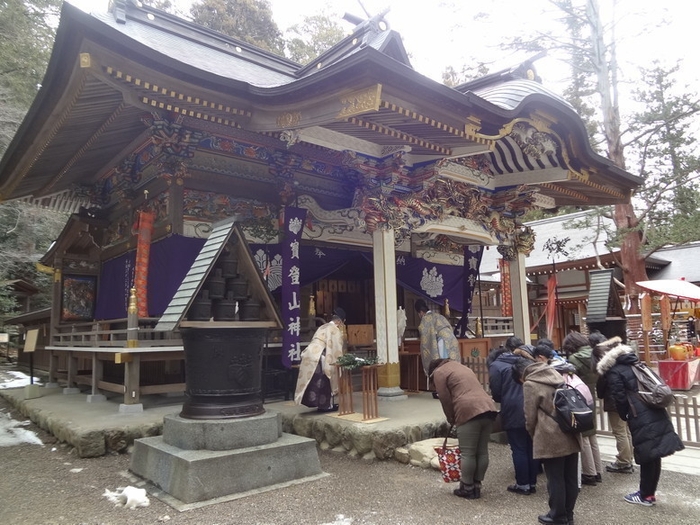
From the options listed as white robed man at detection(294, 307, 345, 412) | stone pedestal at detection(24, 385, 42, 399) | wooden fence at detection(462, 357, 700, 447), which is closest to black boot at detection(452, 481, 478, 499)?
wooden fence at detection(462, 357, 700, 447)

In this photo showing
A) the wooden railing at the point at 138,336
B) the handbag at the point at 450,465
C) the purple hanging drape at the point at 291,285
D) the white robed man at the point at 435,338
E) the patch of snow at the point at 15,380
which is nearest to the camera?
the handbag at the point at 450,465

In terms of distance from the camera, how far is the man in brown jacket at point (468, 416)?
153 inches

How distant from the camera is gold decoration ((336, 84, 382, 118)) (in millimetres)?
5141

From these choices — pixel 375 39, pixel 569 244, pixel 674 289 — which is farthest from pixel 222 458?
pixel 569 244

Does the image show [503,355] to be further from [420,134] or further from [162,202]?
[162,202]

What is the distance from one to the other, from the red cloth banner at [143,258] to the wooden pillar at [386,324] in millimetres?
3368

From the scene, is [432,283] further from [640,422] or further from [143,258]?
[640,422]

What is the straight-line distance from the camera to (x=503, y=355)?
176 inches

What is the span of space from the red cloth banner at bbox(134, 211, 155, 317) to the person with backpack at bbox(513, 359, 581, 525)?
5530mm

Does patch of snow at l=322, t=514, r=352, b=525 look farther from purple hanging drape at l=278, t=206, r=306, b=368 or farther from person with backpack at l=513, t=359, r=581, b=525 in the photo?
purple hanging drape at l=278, t=206, r=306, b=368

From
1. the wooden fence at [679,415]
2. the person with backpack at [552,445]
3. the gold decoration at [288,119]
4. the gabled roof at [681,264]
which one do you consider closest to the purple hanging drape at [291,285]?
the gold decoration at [288,119]

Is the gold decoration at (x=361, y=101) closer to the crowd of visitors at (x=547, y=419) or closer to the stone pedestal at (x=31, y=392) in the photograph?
the crowd of visitors at (x=547, y=419)

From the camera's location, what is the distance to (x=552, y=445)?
133 inches

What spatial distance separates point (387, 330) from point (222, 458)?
11.4 ft
